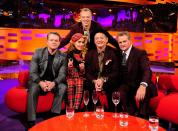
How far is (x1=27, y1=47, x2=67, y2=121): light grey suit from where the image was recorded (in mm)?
3658

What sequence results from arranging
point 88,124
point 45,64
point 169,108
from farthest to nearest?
1. point 45,64
2. point 169,108
3. point 88,124

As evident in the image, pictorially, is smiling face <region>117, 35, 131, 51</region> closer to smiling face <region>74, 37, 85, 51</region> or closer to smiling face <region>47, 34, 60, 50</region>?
smiling face <region>74, 37, 85, 51</region>

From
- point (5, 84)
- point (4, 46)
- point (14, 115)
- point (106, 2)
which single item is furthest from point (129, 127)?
point (106, 2)

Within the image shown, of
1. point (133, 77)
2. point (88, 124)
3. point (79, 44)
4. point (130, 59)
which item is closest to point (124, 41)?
point (130, 59)

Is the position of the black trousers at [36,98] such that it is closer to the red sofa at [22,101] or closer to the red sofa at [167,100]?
the red sofa at [22,101]

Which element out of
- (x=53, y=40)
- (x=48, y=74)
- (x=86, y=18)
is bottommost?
(x=48, y=74)

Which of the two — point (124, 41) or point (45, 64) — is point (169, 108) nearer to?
point (124, 41)

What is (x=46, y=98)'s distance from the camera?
4008 millimetres

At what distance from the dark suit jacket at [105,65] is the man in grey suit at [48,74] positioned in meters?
0.34

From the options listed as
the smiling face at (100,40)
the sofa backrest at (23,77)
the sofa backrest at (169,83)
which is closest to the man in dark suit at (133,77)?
the smiling face at (100,40)

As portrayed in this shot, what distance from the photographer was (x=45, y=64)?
3.93 m

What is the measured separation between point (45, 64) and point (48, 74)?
0.48ft

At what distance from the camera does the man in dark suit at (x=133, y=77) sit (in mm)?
3656

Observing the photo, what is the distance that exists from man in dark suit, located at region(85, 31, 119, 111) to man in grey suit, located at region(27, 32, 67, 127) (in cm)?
35
